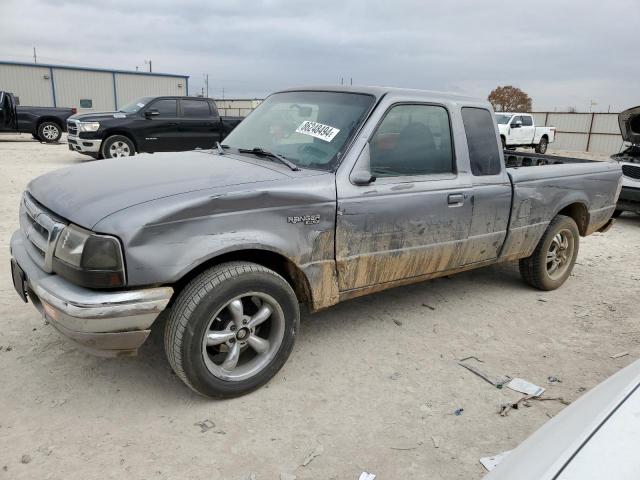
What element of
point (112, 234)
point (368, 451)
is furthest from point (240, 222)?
point (368, 451)

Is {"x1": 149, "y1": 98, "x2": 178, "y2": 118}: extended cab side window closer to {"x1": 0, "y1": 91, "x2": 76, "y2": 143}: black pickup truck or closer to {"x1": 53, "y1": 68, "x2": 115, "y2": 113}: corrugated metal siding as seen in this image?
{"x1": 0, "y1": 91, "x2": 76, "y2": 143}: black pickup truck

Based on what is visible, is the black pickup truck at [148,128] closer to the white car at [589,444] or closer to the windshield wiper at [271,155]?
the windshield wiper at [271,155]

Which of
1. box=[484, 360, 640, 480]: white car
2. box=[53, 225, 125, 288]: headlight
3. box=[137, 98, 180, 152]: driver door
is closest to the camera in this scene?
box=[484, 360, 640, 480]: white car

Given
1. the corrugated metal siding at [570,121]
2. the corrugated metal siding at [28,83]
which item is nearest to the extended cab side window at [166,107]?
the corrugated metal siding at [570,121]

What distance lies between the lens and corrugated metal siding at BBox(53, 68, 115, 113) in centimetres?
3259

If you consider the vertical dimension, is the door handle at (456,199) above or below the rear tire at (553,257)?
above

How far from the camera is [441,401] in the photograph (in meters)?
3.09

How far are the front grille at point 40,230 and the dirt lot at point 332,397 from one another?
814 millimetres

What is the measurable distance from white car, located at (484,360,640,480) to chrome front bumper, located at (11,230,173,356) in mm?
1760

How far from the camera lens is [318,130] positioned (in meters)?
3.53

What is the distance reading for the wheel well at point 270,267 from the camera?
9.41ft

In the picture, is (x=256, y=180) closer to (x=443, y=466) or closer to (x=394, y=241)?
(x=394, y=241)

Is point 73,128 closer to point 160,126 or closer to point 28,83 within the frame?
point 160,126

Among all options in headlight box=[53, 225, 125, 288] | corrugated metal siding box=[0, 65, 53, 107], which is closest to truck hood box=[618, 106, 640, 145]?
headlight box=[53, 225, 125, 288]
